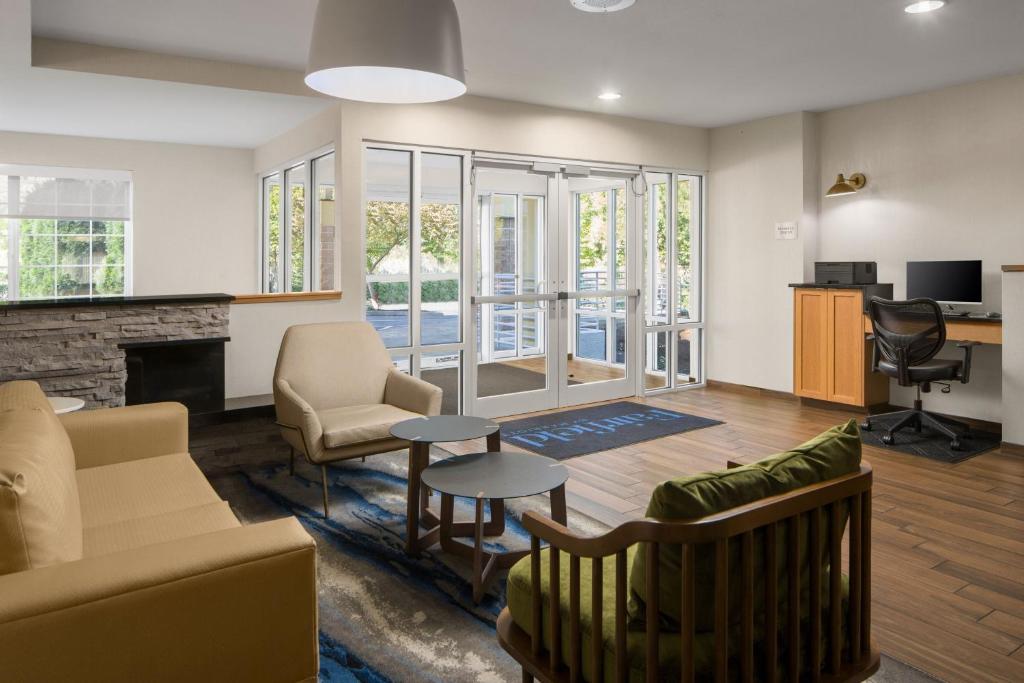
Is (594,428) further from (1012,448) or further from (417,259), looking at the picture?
(1012,448)

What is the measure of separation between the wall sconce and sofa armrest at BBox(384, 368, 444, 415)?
375 cm

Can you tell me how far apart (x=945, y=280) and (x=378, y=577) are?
458 cm

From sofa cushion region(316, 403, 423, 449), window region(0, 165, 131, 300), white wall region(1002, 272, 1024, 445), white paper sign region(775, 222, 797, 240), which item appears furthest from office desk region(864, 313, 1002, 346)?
window region(0, 165, 131, 300)

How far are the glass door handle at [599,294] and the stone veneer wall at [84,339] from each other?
2.82 metres

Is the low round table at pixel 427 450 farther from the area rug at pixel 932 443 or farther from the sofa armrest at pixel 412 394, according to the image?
the area rug at pixel 932 443

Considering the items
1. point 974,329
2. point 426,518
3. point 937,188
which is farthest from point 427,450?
point 937,188

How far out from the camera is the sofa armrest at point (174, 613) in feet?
4.42

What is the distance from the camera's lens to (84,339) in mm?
4156

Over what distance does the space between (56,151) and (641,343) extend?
542 cm

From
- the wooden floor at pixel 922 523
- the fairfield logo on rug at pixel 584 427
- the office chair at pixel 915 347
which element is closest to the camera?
the wooden floor at pixel 922 523

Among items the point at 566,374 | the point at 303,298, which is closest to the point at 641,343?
the point at 566,374

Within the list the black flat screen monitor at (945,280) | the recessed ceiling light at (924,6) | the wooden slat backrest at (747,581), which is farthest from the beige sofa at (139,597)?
the black flat screen monitor at (945,280)

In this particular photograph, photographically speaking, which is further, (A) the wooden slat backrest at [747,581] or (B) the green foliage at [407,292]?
(B) the green foliage at [407,292]

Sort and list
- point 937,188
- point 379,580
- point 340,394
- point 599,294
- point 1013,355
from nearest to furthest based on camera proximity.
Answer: point 379,580, point 340,394, point 1013,355, point 937,188, point 599,294
